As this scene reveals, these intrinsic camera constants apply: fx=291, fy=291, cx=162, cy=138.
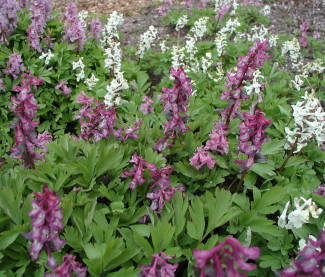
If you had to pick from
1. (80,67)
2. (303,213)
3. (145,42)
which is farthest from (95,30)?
(303,213)

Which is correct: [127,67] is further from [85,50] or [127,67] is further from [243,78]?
[243,78]

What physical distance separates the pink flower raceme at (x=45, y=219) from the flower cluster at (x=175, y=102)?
1342 millimetres

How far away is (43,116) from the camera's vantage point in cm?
490

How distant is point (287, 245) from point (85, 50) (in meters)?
4.90

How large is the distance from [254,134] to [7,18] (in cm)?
487

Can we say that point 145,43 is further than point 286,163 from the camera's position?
Yes

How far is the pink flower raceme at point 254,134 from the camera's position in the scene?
7.49 feet

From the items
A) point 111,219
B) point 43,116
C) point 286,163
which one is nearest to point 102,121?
point 111,219

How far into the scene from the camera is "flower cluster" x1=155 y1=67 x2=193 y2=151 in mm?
2629

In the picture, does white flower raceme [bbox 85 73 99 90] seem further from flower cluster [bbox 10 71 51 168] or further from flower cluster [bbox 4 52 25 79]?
flower cluster [bbox 10 71 51 168]

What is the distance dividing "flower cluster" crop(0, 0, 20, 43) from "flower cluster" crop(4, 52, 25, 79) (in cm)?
57

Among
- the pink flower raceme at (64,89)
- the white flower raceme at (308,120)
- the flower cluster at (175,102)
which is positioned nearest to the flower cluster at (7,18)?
the pink flower raceme at (64,89)

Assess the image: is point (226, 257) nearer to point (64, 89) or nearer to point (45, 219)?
point (45, 219)

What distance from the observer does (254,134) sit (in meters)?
2.36
